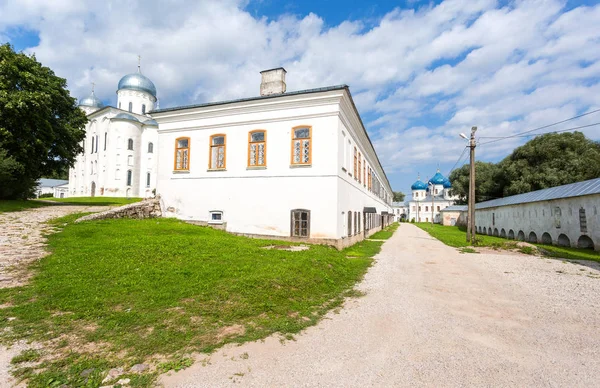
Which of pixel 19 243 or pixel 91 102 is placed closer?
pixel 19 243

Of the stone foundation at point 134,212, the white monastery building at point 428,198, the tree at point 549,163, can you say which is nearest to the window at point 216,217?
the stone foundation at point 134,212

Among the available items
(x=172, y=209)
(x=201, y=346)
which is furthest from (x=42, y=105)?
(x=201, y=346)

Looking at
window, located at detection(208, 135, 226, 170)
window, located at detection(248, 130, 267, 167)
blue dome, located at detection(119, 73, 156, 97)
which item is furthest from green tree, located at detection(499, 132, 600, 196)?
blue dome, located at detection(119, 73, 156, 97)

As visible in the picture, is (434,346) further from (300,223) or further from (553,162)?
(553,162)

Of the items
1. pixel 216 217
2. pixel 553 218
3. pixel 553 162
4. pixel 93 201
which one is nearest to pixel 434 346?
pixel 216 217

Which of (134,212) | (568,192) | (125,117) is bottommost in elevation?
(134,212)

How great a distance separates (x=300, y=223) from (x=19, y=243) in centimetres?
940

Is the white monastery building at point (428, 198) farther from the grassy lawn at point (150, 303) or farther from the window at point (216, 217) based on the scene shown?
the grassy lawn at point (150, 303)

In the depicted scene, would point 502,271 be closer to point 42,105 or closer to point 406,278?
point 406,278

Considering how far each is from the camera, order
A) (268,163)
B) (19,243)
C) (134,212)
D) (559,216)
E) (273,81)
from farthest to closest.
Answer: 1. (559,216)
2. (273,81)
3. (134,212)
4. (268,163)
5. (19,243)

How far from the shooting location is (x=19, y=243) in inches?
343

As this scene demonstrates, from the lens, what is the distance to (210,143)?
1595cm

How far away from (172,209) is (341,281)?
12.2 meters

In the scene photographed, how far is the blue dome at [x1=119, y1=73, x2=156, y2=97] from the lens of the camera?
151 ft
